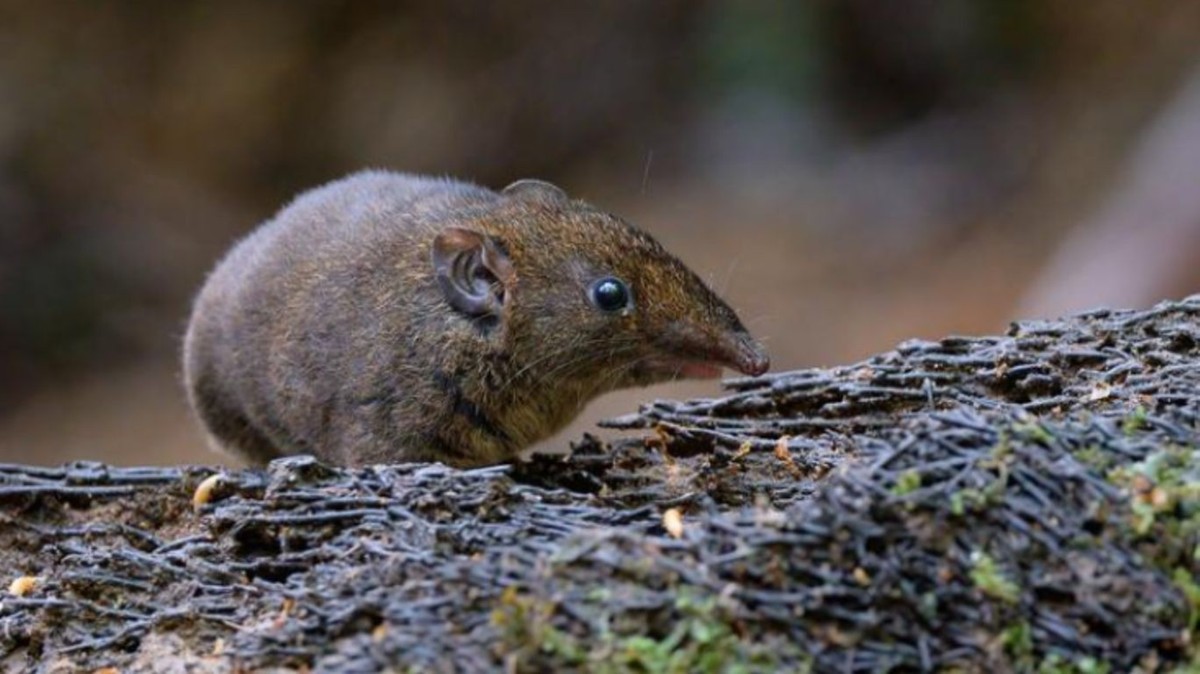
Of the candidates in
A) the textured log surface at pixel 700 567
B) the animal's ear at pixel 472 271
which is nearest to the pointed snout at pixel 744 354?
the textured log surface at pixel 700 567

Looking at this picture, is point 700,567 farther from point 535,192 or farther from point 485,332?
point 535,192

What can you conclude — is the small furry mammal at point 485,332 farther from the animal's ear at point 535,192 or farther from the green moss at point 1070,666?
the green moss at point 1070,666

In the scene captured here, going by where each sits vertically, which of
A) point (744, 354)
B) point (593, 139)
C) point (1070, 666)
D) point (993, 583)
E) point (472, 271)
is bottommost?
point (1070, 666)

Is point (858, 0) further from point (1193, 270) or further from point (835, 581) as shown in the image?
point (835, 581)

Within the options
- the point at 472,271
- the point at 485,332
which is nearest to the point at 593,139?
the point at 472,271

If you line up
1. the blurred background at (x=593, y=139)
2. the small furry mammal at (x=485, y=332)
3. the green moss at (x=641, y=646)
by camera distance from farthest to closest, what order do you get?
the blurred background at (x=593, y=139) < the small furry mammal at (x=485, y=332) < the green moss at (x=641, y=646)

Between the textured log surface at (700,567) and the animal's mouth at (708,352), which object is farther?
the animal's mouth at (708,352)
